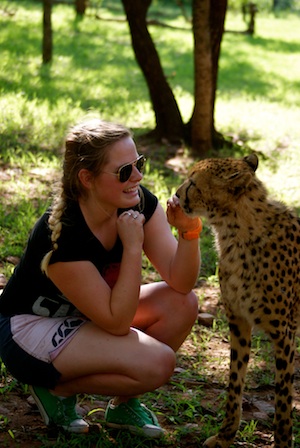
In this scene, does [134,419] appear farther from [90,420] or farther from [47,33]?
[47,33]

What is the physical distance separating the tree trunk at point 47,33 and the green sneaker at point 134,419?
6.69m

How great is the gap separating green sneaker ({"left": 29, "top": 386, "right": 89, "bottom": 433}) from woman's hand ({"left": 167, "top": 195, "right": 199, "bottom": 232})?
0.73m

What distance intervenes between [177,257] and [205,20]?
3746 mm

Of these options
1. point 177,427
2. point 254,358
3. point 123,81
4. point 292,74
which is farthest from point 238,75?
point 177,427

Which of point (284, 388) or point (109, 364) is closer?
point (109, 364)

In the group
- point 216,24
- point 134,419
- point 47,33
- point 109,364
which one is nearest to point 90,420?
point 134,419

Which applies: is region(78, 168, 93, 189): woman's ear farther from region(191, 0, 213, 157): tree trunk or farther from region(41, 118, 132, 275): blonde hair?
region(191, 0, 213, 157): tree trunk

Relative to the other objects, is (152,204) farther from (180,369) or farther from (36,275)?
(180,369)

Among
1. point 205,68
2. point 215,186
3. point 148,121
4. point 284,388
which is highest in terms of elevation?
point 215,186

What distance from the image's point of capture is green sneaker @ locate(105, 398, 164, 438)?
265 cm

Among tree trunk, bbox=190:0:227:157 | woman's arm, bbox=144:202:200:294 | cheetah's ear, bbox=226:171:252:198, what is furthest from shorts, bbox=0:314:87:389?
tree trunk, bbox=190:0:227:157

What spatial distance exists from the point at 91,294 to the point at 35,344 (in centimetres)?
28

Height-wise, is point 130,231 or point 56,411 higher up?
point 130,231

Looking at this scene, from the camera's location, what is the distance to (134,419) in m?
2.66
